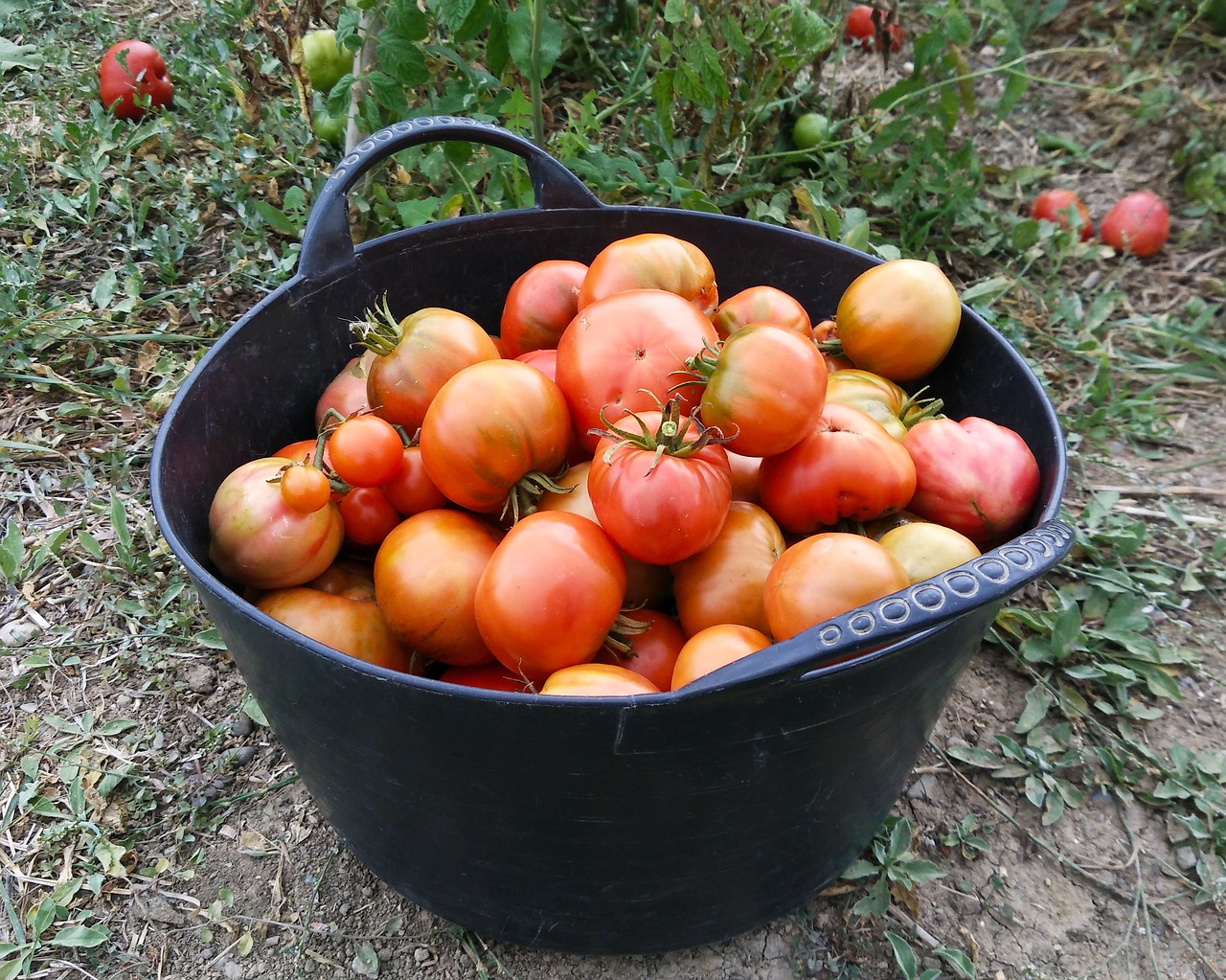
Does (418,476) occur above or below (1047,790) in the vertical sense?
above

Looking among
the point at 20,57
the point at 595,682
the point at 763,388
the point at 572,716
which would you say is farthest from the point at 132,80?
the point at 572,716

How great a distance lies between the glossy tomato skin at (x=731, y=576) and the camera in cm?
125

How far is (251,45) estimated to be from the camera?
304cm

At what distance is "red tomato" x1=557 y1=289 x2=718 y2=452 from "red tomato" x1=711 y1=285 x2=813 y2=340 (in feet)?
0.70

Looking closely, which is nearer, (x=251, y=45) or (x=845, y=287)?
(x=845, y=287)

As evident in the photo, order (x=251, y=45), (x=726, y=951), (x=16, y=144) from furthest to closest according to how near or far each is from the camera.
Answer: (x=251, y=45) → (x=16, y=144) → (x=726, y=951)

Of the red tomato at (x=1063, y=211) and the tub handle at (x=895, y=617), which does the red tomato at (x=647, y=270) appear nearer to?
the tub handle at (x=895, y=617)

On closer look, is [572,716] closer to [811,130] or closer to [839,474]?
[839,474]

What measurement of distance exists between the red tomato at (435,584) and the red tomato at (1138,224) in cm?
263

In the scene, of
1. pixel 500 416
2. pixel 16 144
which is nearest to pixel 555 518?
pixel 500 416

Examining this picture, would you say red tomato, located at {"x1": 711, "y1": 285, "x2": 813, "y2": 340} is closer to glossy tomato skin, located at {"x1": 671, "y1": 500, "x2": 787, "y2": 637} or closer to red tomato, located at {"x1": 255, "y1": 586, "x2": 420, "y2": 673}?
glossy tomato skin, located at {"x1": 671, "y1": 500, "x2": 787, "y2": 637}

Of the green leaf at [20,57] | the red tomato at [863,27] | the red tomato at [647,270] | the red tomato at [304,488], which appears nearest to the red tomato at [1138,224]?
the red tomato at [863,27]

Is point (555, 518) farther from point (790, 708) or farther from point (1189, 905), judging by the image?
point (1189, 905)

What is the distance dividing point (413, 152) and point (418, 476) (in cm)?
119
